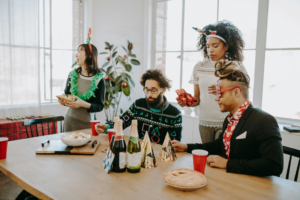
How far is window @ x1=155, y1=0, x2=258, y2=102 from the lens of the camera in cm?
310

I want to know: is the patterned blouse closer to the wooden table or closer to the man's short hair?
the man's short hair

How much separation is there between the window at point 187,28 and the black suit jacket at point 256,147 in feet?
6.03

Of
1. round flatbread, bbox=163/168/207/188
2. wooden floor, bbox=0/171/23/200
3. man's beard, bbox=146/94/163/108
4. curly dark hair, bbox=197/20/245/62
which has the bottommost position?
wooden floor, bbox=0/171/23/200

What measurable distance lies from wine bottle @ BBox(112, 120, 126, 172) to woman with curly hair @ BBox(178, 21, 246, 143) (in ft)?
3.38

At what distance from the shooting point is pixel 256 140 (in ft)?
4.53

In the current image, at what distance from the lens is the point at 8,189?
8.85 ft

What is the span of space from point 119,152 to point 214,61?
127cm

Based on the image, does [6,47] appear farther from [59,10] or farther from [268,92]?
[268,92]

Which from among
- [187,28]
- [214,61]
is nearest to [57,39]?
[187,28]

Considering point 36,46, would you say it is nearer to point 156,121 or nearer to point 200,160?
point 156,121

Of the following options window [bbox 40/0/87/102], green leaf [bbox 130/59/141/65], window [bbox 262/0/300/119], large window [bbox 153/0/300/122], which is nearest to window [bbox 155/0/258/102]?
Result: large window [bbox 153/0/300/122]

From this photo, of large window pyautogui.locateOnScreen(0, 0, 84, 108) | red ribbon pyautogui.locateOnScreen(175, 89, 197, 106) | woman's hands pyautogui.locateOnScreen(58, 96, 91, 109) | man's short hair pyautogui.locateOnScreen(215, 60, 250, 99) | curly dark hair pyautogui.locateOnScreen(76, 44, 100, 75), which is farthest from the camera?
large window pyautogui.locateOnScreen(0, 0, 84, 108)

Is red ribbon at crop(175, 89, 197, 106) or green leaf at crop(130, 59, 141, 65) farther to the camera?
green leaf at crop(130, 59, 141, 65)

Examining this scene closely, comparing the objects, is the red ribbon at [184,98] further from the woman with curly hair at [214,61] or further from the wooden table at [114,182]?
the wooden table at [114,182]
